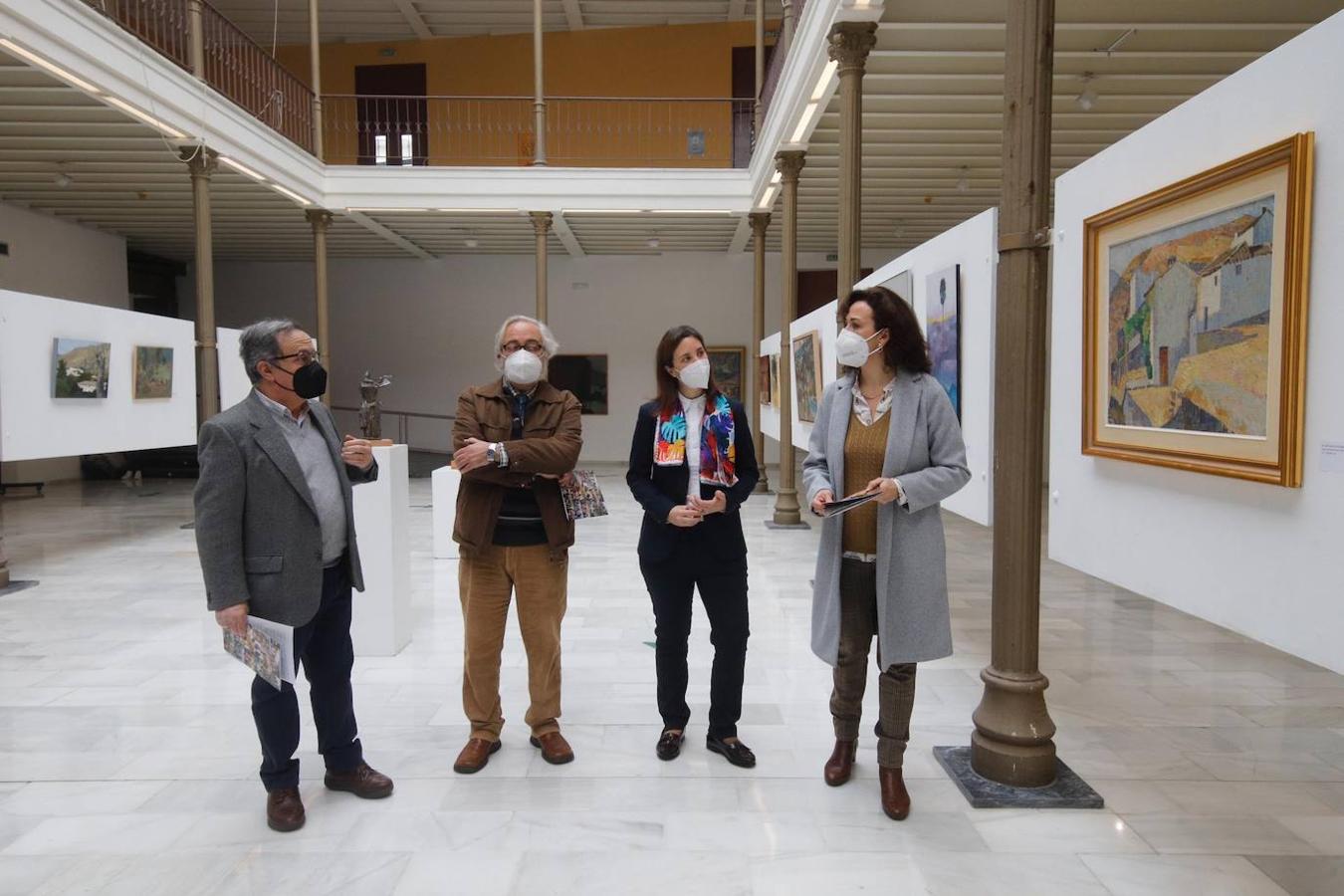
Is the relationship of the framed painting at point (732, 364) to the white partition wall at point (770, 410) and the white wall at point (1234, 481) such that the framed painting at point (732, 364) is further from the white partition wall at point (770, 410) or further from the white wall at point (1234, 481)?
the white wall at point (1234, 481)

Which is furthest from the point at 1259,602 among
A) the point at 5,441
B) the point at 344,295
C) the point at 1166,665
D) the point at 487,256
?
the point at 344,295

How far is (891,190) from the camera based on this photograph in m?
15.0

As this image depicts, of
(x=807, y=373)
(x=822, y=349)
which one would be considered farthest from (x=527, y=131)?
(x=822, y=349)

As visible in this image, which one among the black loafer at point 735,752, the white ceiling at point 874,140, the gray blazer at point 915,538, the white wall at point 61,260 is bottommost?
the black loafer at point 735,752

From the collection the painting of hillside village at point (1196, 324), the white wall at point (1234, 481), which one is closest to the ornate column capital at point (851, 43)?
the white wall at point (1234, 481)

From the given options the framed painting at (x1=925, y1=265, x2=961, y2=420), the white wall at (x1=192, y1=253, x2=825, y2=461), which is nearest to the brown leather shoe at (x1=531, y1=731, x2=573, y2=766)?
the framed painting at (x1=925, y1=265, x2=961, y2=420)

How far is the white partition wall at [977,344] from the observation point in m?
4.23

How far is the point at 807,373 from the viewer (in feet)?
32.2

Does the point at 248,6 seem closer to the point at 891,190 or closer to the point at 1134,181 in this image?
the point at 891,190

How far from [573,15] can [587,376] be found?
26.4ft

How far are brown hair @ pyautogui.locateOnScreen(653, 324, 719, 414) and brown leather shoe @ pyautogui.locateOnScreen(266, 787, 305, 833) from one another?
7.06 ft

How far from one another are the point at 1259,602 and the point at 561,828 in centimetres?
262

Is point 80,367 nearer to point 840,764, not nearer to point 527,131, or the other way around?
point 840,764

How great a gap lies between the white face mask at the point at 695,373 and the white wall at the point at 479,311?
1721cm
